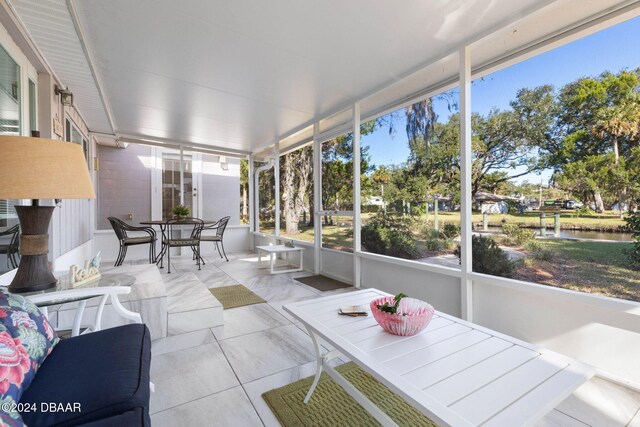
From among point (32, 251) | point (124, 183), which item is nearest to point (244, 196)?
point (124, 183)

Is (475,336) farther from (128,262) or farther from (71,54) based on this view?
(128,262)

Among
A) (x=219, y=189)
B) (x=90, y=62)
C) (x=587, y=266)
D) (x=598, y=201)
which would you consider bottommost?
(x=587, y=266)

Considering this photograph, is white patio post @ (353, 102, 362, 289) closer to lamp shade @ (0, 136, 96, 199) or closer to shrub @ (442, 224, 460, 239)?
shrub @ (442, 224, 460, 239)

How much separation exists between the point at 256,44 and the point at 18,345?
8.05ft

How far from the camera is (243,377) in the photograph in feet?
6.08

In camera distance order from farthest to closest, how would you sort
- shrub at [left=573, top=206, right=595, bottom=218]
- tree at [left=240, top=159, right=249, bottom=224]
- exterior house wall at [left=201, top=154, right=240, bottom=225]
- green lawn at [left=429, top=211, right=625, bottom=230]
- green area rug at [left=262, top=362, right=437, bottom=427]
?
tree at [left=240, top=159, right=249, bottom=224] → exterior house wall at [left=201, top=154, right=240, bottom=225] → shrub at [left=573, top=206, right=595, bottom=218] → green lawn at [left=429, top=211, right=625, bottom=230] → green area rug at [left=262, top=362, right=437, bottom=427]

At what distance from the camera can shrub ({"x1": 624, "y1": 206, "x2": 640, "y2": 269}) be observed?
1.83 metres

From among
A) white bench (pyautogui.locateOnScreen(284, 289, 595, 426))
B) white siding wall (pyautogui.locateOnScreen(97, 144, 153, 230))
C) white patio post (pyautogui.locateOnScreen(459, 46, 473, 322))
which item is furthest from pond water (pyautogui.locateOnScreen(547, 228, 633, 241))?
white siding wall (pyautogui.locateOnScreen(97, 144, 153, 230))

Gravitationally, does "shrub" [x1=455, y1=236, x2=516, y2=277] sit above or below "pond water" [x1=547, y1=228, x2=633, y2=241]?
below

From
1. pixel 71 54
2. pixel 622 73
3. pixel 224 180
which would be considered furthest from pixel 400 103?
pixel 224 180

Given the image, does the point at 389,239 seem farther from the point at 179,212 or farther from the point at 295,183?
the point at 179,212

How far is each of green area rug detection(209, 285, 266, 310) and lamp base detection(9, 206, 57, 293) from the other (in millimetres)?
1694

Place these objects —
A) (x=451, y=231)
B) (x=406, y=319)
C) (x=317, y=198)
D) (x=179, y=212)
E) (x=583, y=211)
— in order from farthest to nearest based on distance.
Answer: (x=179, y=212), (x=317, y=198), (x=451, y=231), (x=583, y=211), (x=406, y=319)

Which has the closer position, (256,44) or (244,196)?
(256,44)
